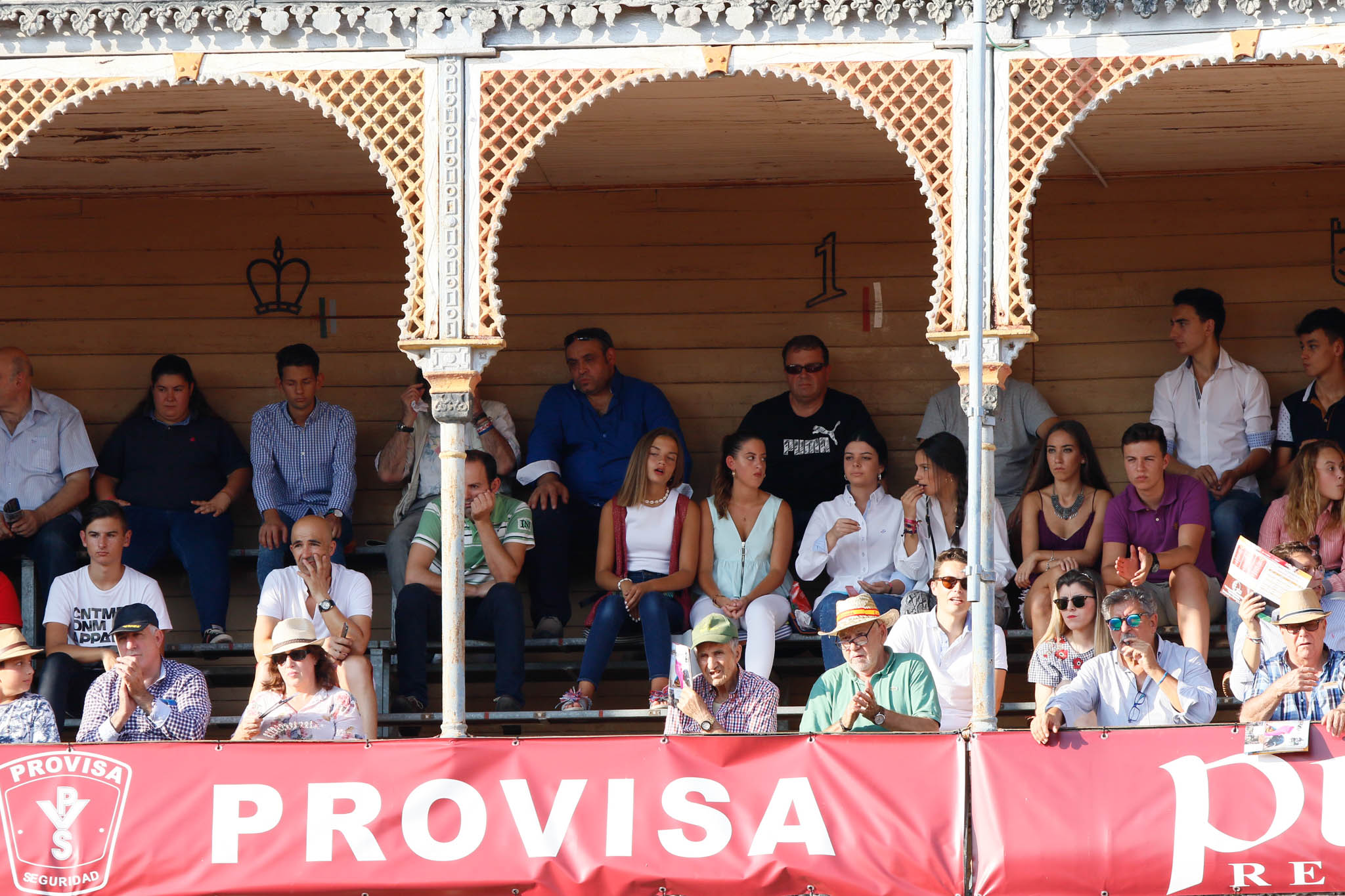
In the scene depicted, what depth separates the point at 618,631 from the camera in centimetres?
925

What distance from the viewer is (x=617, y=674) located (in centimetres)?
1002

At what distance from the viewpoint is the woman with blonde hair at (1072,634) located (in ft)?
26.3

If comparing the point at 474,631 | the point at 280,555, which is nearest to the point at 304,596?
the point at 474,631

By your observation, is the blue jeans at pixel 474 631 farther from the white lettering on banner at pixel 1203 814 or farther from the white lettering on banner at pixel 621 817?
the white lettering on banner at pixel 1203 814

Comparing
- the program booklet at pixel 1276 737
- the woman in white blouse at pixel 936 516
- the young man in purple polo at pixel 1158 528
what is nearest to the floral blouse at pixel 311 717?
the woman in white blouse at pixel 936 516

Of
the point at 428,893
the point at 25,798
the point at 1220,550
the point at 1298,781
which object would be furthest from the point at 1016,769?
the point at 25,798

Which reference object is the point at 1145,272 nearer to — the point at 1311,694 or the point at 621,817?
the point at 1311,694

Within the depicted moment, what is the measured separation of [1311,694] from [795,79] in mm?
3500

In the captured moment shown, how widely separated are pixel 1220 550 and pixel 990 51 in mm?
3226

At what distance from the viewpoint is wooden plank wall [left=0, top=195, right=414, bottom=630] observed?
36.3ft

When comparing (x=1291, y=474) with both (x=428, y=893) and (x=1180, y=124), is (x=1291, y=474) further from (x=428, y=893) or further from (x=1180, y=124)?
(x=428, y=893)

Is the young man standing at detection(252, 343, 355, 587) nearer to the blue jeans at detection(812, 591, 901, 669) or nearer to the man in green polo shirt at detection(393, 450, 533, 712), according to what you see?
the man in green polo shirt at detection(393, 450, 533, 712)

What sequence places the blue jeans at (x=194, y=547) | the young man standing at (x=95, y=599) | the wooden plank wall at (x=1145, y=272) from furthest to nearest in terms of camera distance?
the wooden plank wall at (x=1145, y=272)
the blue jeans at (x=194, y=547)
the young man standing at (x=95, y=599)

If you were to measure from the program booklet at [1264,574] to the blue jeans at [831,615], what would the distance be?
6.59ft
